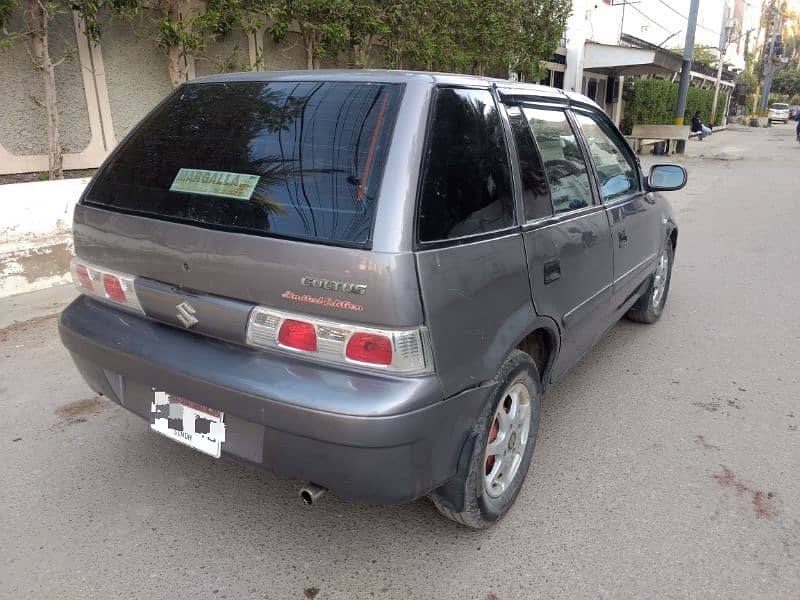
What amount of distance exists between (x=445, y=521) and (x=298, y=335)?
3.73 ft

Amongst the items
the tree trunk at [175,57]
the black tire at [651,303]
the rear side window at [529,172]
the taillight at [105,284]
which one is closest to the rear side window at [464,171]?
the rear side window at [529,172]

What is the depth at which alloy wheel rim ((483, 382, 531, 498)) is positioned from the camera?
8.14 ft

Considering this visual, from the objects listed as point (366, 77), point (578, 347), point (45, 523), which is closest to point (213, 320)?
point (366, 77)

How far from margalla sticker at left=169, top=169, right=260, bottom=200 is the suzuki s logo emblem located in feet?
1.38

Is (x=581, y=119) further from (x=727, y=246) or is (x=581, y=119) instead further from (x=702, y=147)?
(x=702, y=147)

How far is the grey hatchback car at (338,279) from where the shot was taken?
1.92 metres

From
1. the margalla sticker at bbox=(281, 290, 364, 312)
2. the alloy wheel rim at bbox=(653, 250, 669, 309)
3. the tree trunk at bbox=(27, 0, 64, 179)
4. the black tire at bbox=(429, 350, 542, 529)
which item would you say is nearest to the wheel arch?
the black tire at bbox=(429, 350, 542, 529)

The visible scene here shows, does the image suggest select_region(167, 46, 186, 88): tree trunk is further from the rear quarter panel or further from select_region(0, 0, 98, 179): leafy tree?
the rear quarter panel

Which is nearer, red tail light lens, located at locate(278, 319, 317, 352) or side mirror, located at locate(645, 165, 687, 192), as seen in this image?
red tail light lens, located at locate(278, 319, 317, 352)

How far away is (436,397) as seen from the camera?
1.97 m

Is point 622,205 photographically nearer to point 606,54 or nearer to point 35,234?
point 35,234

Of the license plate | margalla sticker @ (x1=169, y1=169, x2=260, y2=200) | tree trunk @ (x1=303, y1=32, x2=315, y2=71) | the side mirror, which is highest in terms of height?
tree trunk @ (x1=303, y1=32, x2=315, y2=71)

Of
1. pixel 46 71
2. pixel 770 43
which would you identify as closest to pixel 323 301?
pixel 46 71

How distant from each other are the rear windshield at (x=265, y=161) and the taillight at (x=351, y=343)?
0.28 meters
